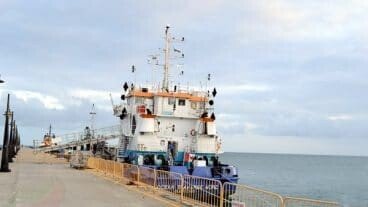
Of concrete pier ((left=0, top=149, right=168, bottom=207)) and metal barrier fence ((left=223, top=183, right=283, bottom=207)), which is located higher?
metal barrier fence ((left=223, top=183, right=283, bottom=207))

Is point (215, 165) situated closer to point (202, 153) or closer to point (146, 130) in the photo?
point (202, 153)

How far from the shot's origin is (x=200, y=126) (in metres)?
31.6

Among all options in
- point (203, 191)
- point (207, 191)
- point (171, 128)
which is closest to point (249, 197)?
point (207, 191)

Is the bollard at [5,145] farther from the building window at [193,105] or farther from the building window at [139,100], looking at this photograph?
the building window at [193,105]

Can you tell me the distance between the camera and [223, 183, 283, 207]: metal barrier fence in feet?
38.7

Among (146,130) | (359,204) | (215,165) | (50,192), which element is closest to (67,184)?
(50,192)

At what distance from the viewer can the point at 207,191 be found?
15508 mm

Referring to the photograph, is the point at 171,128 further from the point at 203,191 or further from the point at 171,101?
the point at 203,191

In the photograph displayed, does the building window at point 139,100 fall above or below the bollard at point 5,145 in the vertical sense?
above

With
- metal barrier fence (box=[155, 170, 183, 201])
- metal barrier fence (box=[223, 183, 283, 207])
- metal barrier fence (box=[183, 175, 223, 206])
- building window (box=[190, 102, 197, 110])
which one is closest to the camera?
metal barrier fence (box=[223, 183, 283, 207])

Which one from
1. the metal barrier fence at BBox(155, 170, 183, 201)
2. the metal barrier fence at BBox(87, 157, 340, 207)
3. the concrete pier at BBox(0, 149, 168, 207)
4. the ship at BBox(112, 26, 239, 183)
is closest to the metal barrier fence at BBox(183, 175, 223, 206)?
the metal barrier fence at BBox(87, 157, 340, 207)

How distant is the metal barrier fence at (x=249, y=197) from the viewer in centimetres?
1179

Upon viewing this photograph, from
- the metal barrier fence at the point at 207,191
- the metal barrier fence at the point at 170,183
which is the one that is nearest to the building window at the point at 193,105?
the metal barrier fence at the point at 207,191

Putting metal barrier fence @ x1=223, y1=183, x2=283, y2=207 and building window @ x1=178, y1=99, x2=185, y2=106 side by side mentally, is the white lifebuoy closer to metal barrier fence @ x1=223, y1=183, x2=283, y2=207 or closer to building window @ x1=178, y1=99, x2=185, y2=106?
building window @ x1=178, y1=99, x2=185, y2=106
